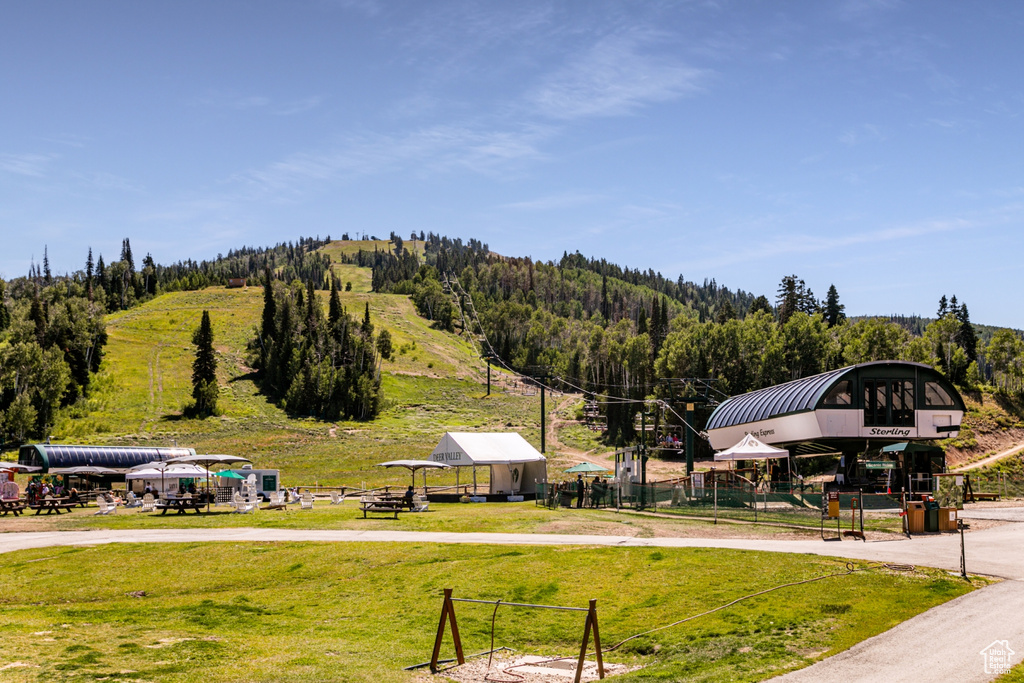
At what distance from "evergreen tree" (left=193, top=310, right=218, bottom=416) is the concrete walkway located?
265 ft

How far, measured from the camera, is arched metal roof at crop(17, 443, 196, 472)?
60500 millimetres

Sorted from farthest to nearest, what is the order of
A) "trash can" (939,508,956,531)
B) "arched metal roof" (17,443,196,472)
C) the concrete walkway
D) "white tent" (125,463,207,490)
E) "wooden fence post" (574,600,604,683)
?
1. "arched metal roof" (17,443,196,472)
2. "white tent" (125,463,207,490)
3. "trash can" (939,508,956,531)
4. "wooden fence post" (574,600,604,683)
5. the concrete walkway

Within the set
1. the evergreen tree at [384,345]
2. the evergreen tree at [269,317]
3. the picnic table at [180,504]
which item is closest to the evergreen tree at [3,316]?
the evergreen tree at [269,317]

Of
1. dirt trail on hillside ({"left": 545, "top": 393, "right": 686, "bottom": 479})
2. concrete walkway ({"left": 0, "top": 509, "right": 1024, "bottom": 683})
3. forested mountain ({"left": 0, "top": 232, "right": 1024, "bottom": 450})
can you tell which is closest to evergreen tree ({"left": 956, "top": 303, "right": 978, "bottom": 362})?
forested mountain ({"left": 0, "top": 232, "right": 1024, "bottom": 450})

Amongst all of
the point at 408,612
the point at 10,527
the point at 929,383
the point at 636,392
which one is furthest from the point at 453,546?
the point at 636,392

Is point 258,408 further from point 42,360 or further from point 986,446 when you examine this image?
point 986,446

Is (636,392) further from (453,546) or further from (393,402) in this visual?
(453,546)

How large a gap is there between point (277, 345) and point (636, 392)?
56.6 meters

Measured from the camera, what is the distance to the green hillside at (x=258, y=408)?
9125cm

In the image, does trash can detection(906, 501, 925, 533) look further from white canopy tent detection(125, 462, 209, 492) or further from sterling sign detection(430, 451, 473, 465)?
white canopy tent detection(125, 462, 209, 492)

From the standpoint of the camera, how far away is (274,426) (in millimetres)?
109375

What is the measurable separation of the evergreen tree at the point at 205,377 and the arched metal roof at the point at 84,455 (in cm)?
4646

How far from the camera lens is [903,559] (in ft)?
72.4

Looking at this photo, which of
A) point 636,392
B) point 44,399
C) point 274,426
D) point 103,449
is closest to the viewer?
point 103,449
